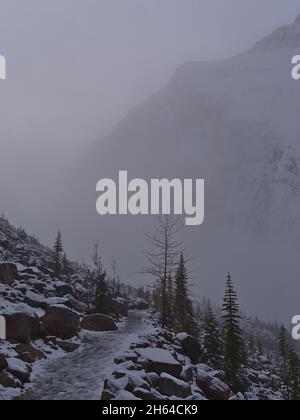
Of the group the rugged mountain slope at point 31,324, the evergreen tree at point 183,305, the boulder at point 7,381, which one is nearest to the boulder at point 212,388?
the rugged mountain slope at point 31,324

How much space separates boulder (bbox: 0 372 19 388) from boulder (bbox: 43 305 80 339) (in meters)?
8.16

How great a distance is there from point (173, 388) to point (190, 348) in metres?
11.1

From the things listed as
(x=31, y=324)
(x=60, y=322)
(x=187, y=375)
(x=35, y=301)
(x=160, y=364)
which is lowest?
(x=187, y=375)

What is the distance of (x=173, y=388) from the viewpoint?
704 inches

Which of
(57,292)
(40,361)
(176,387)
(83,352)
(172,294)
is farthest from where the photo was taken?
(172,294)

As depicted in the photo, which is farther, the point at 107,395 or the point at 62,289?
the point at 62,289

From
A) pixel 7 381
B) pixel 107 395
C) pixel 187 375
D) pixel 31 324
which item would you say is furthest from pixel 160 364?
pixel 31 324

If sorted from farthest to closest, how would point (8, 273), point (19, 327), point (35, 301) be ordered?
1. point (8, 273)
2. point (35, 301)
3. point (19, 327)

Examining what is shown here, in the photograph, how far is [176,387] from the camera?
17.9 meters

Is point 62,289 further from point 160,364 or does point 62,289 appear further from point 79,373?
point 160,364

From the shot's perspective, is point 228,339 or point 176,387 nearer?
point 176,387
